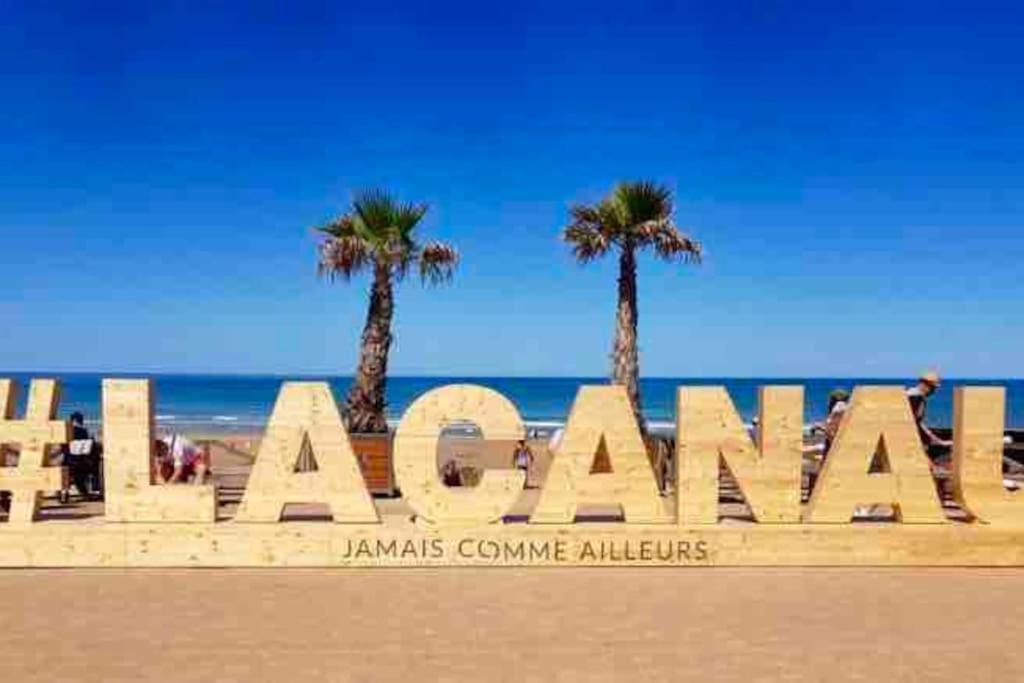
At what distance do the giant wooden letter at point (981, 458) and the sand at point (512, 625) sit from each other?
0.61m

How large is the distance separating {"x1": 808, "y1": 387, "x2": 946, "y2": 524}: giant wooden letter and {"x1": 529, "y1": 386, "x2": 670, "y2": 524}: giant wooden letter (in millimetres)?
1661

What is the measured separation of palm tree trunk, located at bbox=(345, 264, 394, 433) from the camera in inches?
588

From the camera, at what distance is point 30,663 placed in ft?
19.1

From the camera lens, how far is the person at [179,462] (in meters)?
10.4

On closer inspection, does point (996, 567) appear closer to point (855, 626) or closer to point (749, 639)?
point (855, 626)

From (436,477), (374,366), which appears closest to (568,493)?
(436,477)

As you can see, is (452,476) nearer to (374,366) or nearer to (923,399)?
(374,366)

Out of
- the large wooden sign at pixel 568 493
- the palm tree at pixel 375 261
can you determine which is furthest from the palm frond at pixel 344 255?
the large wooden sign at pixel 568 493

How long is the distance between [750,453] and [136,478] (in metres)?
5.88

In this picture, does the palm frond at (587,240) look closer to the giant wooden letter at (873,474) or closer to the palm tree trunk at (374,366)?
the palm tree trunk at (374,366)

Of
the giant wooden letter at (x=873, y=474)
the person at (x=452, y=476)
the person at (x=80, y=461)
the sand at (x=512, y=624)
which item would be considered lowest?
the sand at (x=512, y=624)

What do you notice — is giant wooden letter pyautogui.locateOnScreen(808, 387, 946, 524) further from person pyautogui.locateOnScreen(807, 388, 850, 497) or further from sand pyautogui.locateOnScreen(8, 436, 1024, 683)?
person pyautogui.locateOnScreen(807, 388, 850, 497)

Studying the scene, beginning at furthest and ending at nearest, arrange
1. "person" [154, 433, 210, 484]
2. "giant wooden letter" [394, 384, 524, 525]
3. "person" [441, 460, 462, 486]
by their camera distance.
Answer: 1. "person" [441, 460, 462, 486]
2. "person" [154, 433, 210, 484]
3. "giant wooden letter" [394, 384, 524, 525]

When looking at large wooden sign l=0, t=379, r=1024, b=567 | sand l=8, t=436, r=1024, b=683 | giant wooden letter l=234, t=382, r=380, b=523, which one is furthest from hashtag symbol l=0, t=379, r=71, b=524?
giant wooden letter l=234, t=382, r=380, b=523
